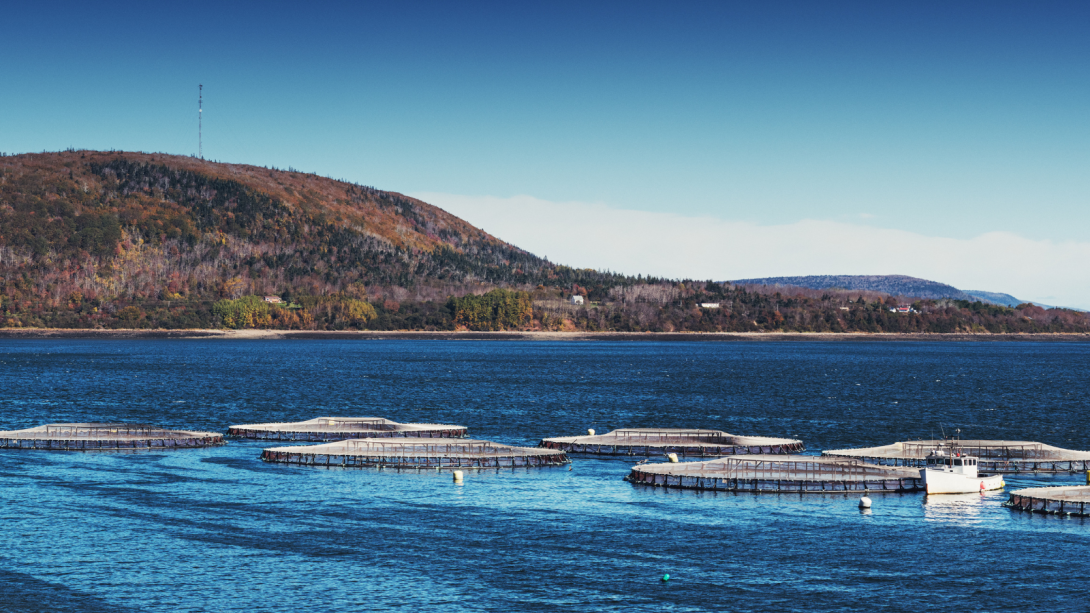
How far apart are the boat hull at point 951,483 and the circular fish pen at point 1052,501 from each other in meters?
3.89

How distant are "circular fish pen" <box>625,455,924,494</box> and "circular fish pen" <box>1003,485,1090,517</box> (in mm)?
7543

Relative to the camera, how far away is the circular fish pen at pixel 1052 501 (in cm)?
6297

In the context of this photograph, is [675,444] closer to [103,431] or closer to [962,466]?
[962,466]

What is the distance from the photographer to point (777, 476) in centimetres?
7369

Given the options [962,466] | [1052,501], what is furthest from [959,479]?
[1052,501]

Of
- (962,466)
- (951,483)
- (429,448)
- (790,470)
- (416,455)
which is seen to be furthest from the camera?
(429,448)

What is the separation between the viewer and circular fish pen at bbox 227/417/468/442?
98.5 m

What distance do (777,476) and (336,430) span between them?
4429 centimetres

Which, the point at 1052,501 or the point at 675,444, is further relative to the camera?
the point at 675,444

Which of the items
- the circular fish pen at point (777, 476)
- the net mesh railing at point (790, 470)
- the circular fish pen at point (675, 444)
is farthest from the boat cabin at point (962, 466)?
the circular fish pen at point (675, 444)

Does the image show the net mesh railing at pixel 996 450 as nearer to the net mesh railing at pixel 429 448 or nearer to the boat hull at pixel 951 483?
the boat hull at pixel 951 483

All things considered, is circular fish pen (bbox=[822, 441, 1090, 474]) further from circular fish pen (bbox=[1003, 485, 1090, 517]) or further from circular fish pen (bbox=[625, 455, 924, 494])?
circular fish pen (bbox=[1003, 485, 1090, 517])

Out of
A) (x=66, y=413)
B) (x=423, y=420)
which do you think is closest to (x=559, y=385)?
(x=423, y=420)

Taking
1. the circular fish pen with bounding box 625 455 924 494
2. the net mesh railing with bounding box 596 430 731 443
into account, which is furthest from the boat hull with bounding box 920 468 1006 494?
the net mesh railing with bounding box 596 430 731 443
